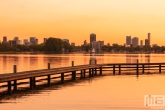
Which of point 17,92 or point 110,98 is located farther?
point 17,92

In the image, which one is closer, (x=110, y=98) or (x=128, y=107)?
(x=128, y=107)

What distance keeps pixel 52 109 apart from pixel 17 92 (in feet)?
23.0

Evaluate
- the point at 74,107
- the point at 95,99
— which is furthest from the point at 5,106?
the point at 95,99

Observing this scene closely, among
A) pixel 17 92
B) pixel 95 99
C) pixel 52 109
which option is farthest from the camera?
pixel 17 92

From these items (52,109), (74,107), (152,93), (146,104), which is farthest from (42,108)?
(152,93)

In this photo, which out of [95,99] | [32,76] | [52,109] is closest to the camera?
[52,109]

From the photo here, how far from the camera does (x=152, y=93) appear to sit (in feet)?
75.2

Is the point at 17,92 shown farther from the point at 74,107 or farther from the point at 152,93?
the point at 152,93

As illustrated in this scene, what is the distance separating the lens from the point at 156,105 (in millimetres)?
17609

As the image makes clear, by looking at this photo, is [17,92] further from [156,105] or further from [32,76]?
[156,105]

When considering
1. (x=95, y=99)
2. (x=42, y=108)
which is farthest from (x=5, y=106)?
(x=95, y=99)

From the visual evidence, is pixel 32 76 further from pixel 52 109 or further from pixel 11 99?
pixel 52 109

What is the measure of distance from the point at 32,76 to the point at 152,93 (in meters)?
8.65

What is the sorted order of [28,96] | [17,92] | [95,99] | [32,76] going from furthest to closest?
[32,76]
[17,92]
[28,96]
[95,99]
